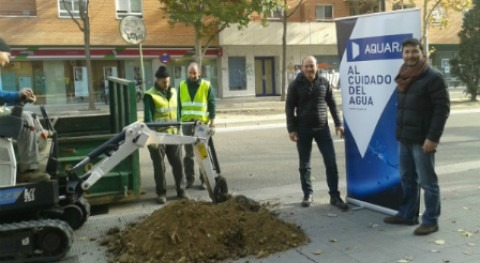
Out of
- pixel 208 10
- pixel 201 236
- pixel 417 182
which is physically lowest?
pixel 201 236

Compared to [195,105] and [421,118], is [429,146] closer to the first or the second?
[421,118]

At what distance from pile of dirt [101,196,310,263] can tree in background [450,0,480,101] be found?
22.8 metres

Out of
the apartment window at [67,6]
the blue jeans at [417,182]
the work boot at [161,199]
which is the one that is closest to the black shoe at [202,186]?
the work boot at [161,199]

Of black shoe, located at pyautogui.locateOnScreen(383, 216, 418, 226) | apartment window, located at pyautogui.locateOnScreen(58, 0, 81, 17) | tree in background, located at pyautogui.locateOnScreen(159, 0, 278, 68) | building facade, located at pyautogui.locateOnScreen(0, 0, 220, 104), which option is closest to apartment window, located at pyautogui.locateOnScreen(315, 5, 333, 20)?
building facade, located at pyautogui.locateOnScreen(0, 0, 220, 104)

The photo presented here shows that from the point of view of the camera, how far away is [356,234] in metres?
5.38

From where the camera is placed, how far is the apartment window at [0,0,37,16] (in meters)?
26.4

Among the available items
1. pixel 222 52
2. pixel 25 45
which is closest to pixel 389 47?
pixel 25 45

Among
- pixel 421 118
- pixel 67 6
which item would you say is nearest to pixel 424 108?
pixel 421 118

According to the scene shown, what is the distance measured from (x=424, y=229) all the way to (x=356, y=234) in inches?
26.3

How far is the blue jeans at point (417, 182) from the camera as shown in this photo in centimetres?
518

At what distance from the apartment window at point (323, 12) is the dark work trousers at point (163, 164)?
3017 centimetres

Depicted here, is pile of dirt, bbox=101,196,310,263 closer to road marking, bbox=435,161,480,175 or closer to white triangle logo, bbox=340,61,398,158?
white triangle logo, bbox=340,61,398,158

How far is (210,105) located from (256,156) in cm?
352

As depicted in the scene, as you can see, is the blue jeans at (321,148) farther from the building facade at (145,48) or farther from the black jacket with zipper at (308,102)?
the building facade at (145,48)
